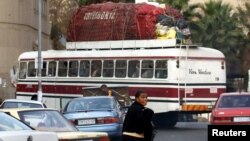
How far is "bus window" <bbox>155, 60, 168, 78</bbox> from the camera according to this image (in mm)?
29656

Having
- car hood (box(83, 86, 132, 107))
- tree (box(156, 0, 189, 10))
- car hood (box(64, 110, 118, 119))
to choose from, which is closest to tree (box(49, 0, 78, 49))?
tree (box(156, 0, 189, 10))

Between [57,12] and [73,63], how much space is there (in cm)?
3756

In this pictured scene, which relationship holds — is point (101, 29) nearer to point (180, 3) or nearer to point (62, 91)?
point (62, 91)

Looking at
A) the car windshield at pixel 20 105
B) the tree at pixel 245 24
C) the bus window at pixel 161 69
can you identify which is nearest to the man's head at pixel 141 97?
the car windshield at pixel 20 105

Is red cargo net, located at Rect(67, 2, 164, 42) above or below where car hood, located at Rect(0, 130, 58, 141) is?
above

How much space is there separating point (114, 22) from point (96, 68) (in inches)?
96.1

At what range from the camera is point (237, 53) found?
56.6 m

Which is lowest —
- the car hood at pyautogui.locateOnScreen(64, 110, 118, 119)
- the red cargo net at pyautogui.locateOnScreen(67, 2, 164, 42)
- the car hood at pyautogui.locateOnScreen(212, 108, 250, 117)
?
the car hood at pyautogui.locateOnScreen(212, 108, 250, 117)

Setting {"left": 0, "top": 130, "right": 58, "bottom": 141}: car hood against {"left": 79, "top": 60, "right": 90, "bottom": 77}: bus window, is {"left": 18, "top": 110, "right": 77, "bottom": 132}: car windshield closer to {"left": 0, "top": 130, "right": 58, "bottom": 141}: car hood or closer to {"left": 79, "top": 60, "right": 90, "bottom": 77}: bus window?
{"left": 0, "top": 130, "right": 58, "bottom": 141}: car hood

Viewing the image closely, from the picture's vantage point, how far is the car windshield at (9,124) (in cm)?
1111

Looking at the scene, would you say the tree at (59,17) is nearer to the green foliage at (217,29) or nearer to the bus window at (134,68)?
the green foliage at (217,29)

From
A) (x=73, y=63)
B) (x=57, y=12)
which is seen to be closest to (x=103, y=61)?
(x=73, y=63)

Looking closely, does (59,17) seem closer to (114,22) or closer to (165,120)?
(114,22)

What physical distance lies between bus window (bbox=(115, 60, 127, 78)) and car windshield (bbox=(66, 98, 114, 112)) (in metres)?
9.16
